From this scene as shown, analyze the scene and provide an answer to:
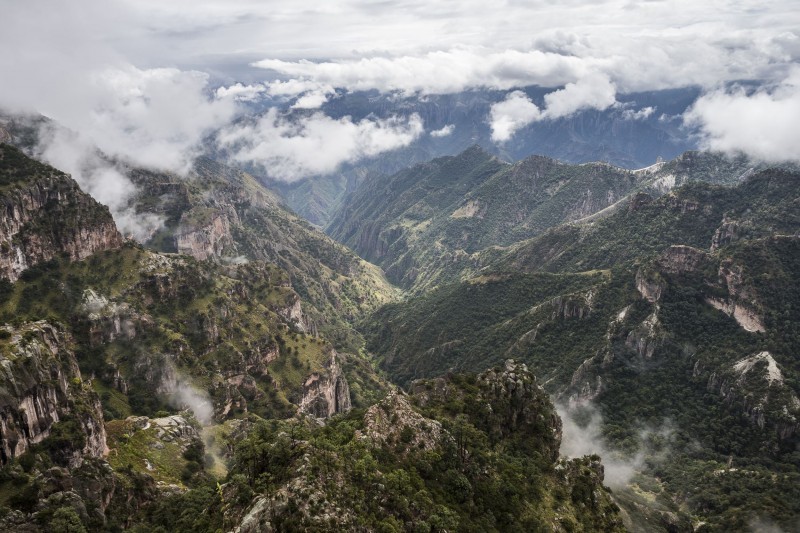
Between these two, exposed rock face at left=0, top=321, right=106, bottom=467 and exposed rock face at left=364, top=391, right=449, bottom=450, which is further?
exposed rock face at left=364, top=391, right=449, bottom=450

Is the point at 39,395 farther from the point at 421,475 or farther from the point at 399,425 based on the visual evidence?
the point at 421,475

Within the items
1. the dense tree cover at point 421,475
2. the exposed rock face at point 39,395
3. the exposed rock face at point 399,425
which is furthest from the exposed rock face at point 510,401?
the exposed rock face at point 39,395

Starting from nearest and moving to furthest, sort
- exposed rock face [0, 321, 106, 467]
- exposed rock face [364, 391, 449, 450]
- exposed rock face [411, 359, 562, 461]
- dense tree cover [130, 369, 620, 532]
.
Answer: dense tree cover [130, 369, 620, 532], exposed rock face [0, 321, 106, 467], exposed rock face [364, 391, 449, 450], exposed rock face [411, 359, 562, 461]

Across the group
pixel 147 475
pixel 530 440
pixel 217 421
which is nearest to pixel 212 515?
pixel 147 475

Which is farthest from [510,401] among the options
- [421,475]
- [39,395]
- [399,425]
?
[39,395]

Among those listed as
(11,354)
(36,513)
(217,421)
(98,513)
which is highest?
(11,354)

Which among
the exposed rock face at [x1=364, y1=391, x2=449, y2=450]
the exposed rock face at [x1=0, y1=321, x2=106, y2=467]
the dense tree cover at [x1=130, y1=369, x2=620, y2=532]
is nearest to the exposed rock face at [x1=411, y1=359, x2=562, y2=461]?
the dense tree cover at [x1=130, y1=369, x2=620, y2=532]

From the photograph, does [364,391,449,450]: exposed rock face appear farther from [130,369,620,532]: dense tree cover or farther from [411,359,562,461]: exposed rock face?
[411,359,562,461]: exposed rock face

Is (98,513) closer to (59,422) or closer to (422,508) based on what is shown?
(59,422)
